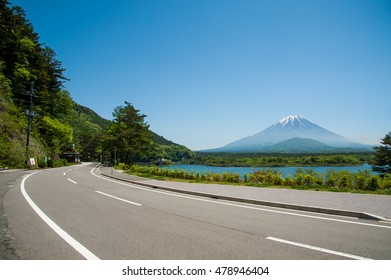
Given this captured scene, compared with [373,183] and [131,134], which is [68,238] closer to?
[373,183]

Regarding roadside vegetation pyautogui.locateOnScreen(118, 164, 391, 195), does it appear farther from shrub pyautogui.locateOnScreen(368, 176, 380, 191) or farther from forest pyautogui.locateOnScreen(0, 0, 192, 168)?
forest pyautogui.locateOnScreen(0, 0, 192, 168)

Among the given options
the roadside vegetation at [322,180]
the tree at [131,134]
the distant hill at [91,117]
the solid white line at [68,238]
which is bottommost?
the solid white line at [68,238]

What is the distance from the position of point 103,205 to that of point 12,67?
3953 centimetres

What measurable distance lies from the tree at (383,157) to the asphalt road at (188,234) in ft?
150

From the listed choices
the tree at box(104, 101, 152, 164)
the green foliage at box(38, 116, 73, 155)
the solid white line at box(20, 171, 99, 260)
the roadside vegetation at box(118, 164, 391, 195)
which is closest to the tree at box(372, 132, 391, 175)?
the roadside vegetation at box(118, 164, 391, 195)

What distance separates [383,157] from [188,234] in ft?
163

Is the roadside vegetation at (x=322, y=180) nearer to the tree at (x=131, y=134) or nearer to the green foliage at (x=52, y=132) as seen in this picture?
the tree at (x=131, y=134)

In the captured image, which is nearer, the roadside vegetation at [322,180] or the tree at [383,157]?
the roadside vegetation at [322,180]

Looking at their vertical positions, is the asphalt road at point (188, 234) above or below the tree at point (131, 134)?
below

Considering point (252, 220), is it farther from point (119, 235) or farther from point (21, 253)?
point (21, 253)

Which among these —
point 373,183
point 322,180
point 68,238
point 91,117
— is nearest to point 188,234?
point 68,238

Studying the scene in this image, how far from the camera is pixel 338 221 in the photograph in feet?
18.6

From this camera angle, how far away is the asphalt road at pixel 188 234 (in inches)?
146

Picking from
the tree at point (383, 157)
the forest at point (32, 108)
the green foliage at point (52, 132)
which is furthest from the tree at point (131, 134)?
the tree at point (383, 157)
